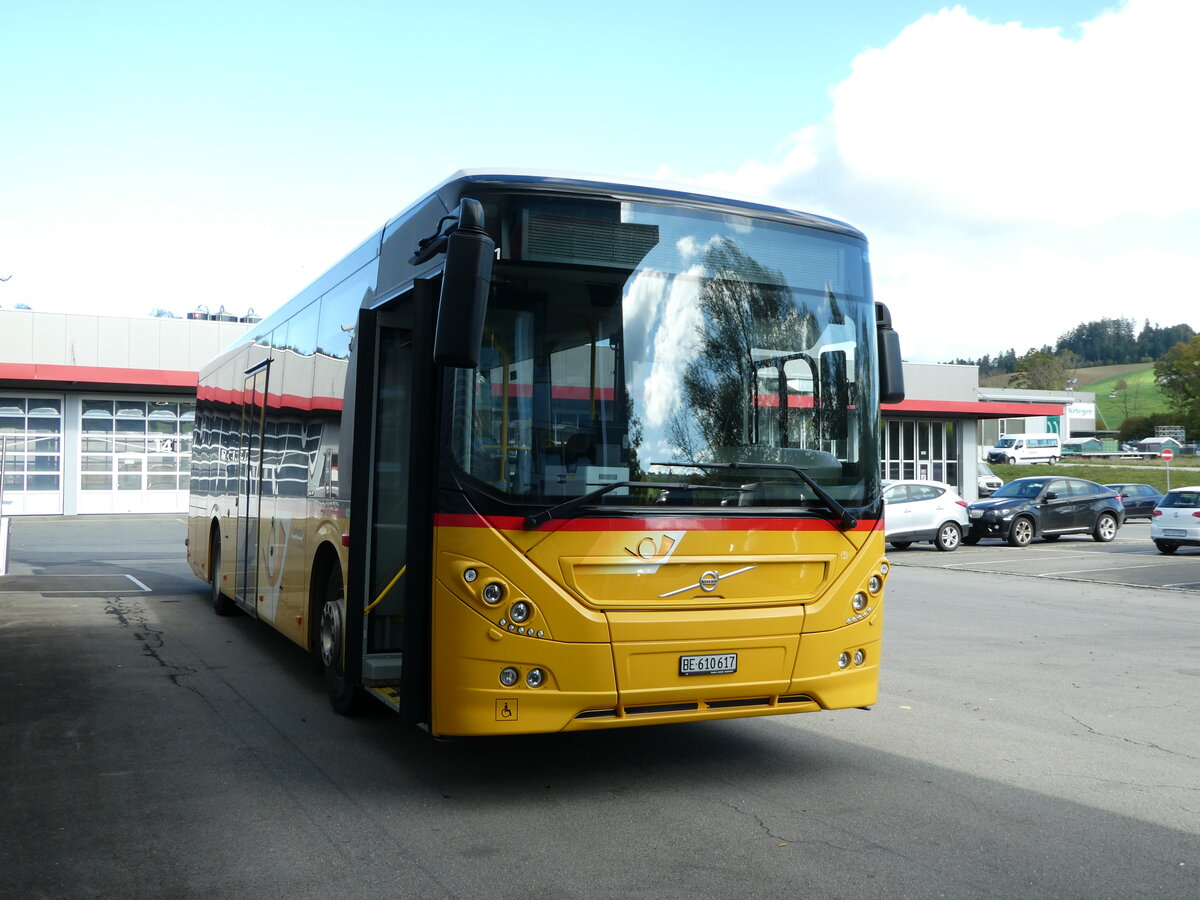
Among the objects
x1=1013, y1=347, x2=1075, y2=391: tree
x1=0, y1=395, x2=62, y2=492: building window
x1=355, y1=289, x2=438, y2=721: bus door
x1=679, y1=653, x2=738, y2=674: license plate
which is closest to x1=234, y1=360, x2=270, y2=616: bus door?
x1=355, y1=289, x2=438, y2=721: bus door

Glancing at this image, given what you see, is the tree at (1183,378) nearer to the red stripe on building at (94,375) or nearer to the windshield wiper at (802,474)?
the red stripe on building at (94,375)

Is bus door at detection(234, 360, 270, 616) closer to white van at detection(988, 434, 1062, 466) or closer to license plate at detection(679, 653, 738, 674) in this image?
license plate at detection(679, 653, 738, 674)

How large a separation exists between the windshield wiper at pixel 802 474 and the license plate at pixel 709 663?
3.07 feet

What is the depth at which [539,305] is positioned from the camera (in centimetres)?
573

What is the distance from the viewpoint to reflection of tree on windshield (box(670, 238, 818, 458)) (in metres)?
5.89

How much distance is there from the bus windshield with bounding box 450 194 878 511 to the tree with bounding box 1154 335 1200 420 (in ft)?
368

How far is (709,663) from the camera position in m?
5.80

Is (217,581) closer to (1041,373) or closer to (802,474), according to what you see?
(802,474)

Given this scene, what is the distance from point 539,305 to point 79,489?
123 feet

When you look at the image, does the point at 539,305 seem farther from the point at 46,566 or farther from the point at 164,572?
the point at 46,566

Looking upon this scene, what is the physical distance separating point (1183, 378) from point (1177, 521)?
315 ft

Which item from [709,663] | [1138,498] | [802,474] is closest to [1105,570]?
[802,474]

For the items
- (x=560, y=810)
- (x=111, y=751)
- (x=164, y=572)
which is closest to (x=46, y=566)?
(x=164, y=572)

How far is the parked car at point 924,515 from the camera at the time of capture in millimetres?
25250
